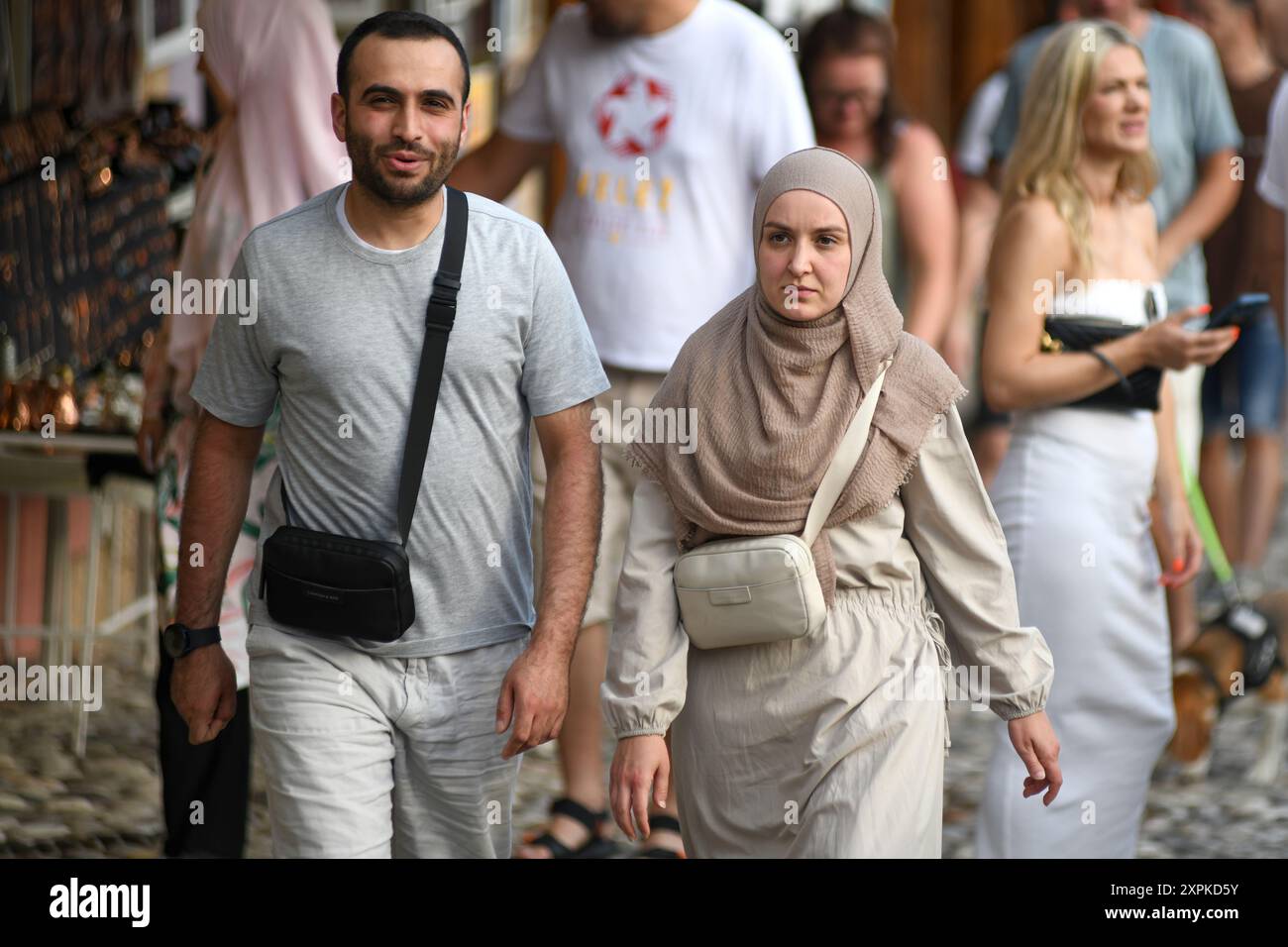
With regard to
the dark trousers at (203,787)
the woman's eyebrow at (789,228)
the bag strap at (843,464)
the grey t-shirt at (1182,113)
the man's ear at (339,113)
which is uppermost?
the grey t-shirt at (1182,113)

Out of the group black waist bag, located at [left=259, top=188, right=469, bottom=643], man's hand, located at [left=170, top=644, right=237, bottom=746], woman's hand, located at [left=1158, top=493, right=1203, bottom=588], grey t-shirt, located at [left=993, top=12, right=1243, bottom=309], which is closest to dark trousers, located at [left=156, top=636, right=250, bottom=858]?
man's hand, located at [left=170, top=644, right=237, bottom=746]

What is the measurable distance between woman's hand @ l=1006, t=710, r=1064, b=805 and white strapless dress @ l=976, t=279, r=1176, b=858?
1.14 m

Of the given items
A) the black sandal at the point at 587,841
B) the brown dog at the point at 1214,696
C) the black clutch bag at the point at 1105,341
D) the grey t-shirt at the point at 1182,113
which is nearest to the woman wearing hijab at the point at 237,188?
the black sandal at the point at 587,841

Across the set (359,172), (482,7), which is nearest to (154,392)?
(359,172)

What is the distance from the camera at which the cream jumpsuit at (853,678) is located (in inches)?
124

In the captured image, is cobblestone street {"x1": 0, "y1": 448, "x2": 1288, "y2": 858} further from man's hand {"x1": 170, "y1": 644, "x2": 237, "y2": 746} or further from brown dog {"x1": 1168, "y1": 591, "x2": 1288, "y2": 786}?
man's hand {"x1": 170, "y1": 644, "x2": 237, "y2": 746}

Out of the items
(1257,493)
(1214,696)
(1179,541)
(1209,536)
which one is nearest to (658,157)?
(1179,541)

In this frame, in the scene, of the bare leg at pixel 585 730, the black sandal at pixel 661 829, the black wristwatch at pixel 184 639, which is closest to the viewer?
the black wristwatch at pixel 184 639

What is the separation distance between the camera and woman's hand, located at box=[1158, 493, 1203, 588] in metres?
4.50

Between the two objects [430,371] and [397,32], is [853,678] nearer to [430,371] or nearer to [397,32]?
[430,371]

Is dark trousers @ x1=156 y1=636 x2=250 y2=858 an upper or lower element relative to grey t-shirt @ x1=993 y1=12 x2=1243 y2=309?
lower

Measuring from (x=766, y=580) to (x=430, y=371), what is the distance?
2.22 ft

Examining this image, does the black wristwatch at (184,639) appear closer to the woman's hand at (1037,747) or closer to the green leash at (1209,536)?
the woman's hand at (1037,747)

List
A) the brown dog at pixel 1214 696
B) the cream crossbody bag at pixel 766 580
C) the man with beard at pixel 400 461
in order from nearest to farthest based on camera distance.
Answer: the cream crossbody bag at pixel 766 580 → the man with beard at pixel 400 461 → the brown dog at pixel 1214 696
